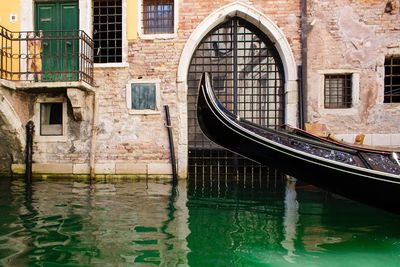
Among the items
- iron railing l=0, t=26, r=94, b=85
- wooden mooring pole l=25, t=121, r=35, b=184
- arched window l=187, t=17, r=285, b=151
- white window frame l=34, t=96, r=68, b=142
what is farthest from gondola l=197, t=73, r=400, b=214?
wooden mooring pole l=25, t=121, r=35, b=184

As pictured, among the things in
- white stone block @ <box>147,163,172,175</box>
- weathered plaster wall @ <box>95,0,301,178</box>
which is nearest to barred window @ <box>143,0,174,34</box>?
weathered plaster wall @ <box>95,0,301,178</box>

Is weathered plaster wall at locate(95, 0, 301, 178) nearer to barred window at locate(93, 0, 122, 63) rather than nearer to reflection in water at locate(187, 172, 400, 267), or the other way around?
barred window at locate(93, 0, 122, 63)

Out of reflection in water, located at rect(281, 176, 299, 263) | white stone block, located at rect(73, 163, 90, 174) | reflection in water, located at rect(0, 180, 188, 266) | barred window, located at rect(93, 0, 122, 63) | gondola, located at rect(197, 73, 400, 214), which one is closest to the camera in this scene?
reflection in water, located at rect(0, 180, 188, 266)

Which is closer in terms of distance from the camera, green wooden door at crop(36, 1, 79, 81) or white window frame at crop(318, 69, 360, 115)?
white window frame at crop(318, 69, 360, 115)

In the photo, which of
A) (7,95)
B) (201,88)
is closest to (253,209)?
(201,88)

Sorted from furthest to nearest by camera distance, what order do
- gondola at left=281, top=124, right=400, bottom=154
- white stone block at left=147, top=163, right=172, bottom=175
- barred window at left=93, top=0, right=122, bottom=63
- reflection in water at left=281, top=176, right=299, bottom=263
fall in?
barred window at left=93, top=0, right=122, bottom=63 < white stone block at left=147, top=163, right=172, bottom=175 < gondola at left=281, top=124, right=400, bottom=154 < reflection in water at left=281, top=176, right=299, bottom=263

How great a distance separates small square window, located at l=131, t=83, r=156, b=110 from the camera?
6562mm

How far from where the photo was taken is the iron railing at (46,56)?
247 inches

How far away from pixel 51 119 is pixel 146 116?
68.2 inches

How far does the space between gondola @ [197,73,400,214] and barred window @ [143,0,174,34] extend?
312 centimetres

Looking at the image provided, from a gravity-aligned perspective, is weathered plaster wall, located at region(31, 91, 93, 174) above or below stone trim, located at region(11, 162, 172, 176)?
above

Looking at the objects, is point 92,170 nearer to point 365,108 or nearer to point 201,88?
point 201,88

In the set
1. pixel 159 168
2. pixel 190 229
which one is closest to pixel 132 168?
pixel 159 168

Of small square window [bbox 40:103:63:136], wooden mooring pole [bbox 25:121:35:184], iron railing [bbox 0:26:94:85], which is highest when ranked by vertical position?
iron railing [bbox 0:26:94:85]
